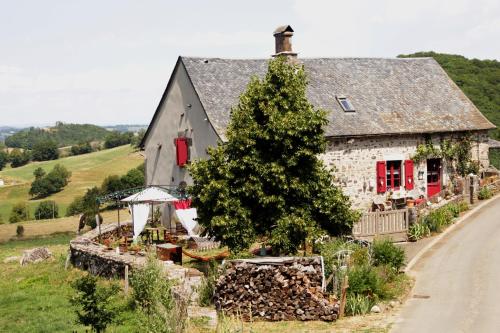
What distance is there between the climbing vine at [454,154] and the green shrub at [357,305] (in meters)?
15.7

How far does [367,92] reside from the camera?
103ft

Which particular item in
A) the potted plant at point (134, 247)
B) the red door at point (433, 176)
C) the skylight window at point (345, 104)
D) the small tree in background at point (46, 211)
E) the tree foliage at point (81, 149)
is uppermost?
the skylight window at point (345, 104)

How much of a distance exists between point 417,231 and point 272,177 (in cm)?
876

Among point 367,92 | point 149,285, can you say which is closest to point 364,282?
point 149,285

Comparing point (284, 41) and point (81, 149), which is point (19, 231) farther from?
point (81, 149)

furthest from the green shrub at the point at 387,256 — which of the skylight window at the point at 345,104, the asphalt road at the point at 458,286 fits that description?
the skylight window at the point at 345,104

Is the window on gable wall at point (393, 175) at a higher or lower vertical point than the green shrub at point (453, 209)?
higher

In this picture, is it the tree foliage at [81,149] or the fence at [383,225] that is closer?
the fence at [383,225]

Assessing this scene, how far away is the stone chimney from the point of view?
30600 millimetres

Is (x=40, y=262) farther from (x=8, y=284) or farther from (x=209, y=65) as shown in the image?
(x=209, y=65)

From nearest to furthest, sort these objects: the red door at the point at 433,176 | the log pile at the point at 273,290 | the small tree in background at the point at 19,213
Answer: the log pile at the point at 273,290 → the red door at the point at 433,176 → the small tree in background at the point at 19,213

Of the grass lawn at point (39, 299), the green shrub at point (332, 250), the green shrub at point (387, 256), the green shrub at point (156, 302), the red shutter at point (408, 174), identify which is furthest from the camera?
the red shutter at point (408, 174)

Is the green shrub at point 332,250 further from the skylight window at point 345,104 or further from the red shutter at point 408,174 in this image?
the skylight window at point 345,104

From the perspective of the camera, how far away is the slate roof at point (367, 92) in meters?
28.4
